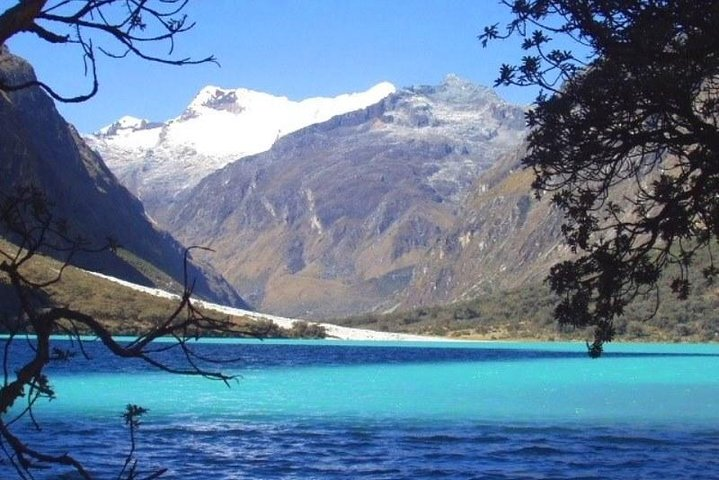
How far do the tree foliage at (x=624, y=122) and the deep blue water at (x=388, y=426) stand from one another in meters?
13.0

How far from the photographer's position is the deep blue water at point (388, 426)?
96.1ft

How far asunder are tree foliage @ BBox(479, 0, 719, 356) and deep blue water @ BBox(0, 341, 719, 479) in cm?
1305

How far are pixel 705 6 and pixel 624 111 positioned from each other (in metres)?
1.77

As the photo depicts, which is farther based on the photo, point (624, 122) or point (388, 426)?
point (388, 426)

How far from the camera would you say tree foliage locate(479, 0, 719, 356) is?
13.2 m

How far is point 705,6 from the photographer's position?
13.2 m

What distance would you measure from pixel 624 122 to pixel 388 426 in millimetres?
28417

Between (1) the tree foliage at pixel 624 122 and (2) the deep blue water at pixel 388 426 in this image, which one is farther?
(2) the deep blue water at pixel 388 426

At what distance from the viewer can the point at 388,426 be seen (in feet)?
136

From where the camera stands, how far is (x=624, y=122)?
569 inches

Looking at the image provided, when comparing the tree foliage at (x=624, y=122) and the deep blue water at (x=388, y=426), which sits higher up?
the tree foliage at (x=624, y=122)

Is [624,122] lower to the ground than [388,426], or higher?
higher

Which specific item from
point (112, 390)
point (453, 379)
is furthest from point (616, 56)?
point (453, 379)

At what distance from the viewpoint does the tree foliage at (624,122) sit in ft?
43.4
